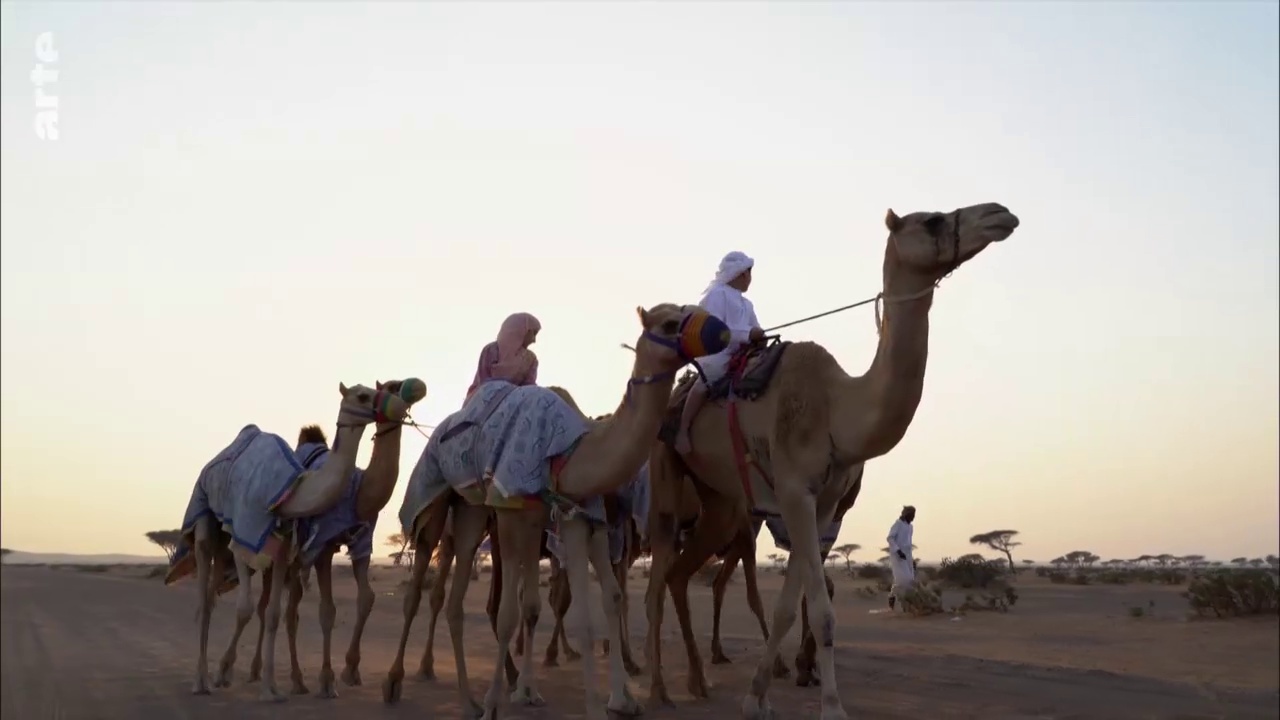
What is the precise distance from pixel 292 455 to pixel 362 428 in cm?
116

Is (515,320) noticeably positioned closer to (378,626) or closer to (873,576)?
(378,626)

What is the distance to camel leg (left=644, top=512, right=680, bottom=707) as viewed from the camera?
356 inches

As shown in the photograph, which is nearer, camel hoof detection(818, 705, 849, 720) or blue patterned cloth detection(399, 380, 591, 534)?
camel hoof detection(818, 705, 849, 720)

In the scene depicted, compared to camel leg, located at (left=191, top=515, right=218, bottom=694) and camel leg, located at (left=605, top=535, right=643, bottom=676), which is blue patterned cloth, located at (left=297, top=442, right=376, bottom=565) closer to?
camel leg, located at (left=191, top=515, right=218, bottom=694)

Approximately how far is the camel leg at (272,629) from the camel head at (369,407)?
5.00 ft

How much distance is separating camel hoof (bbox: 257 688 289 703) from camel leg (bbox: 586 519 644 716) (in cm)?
365

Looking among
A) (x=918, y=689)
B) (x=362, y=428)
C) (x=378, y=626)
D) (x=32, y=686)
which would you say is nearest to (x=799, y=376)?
(x=918, y=689)

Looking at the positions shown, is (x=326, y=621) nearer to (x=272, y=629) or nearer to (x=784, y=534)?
(x=272, y=629)

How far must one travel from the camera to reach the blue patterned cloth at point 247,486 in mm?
10945

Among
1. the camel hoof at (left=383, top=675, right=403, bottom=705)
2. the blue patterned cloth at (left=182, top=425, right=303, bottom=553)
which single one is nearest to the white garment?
the camel hoof at (left=383, top=675, right=403, bottom=705)

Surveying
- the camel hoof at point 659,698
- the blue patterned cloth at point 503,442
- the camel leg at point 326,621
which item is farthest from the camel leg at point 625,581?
the camel leg at point 326,621

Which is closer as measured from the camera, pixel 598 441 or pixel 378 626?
pixel 598 441

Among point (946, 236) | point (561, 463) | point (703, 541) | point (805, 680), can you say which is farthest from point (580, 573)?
point (946, 236)

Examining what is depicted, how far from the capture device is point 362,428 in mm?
10938
